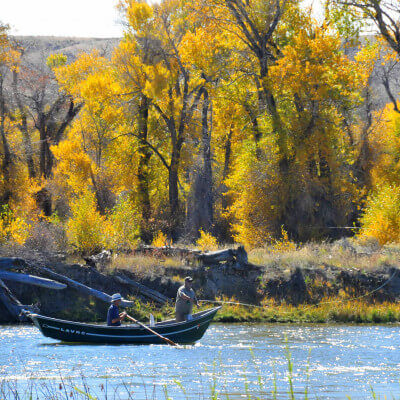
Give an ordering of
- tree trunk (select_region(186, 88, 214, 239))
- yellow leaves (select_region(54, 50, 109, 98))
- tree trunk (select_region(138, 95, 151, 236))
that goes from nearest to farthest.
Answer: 1. tree trunk (select_region(186, 88, 214, 239))
2. tree trunk (select_region(138, 95, 151, 236))
3. yellow leaves (select_region(54, 50, 109, 98))

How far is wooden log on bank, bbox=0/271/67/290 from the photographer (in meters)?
25.6

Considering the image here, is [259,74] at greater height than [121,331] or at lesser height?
greater

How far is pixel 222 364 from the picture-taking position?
17.1 meters

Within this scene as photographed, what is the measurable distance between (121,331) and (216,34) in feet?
75.2

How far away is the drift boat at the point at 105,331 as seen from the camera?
20.7 m

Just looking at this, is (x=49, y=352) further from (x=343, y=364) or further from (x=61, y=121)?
(x=61, y=121)

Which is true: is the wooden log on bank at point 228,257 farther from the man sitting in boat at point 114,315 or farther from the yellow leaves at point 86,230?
the man sitting in boat at point 114,315

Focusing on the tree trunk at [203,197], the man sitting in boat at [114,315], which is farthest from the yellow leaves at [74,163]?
the man sitting in boat at [114,315]

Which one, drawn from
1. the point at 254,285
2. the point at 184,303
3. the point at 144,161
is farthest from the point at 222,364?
the point at 144,161

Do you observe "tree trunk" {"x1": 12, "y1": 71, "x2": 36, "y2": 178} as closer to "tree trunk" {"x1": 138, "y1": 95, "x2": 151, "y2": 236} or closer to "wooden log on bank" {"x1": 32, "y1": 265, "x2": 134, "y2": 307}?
"tree trunk" {"x1": 138, "y1": 95, "x2": 151, "y2": 236}

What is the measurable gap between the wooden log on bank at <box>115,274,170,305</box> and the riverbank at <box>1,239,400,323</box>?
3.2 inches

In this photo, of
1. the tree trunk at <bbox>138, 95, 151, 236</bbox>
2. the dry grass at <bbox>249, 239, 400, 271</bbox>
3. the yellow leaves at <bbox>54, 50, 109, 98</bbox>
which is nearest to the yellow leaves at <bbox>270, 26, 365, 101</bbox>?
the dry grass at <bbox>249, 239, 400, 271</bbox>

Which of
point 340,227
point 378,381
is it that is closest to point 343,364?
point 378,381

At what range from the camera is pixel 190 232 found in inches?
1586
